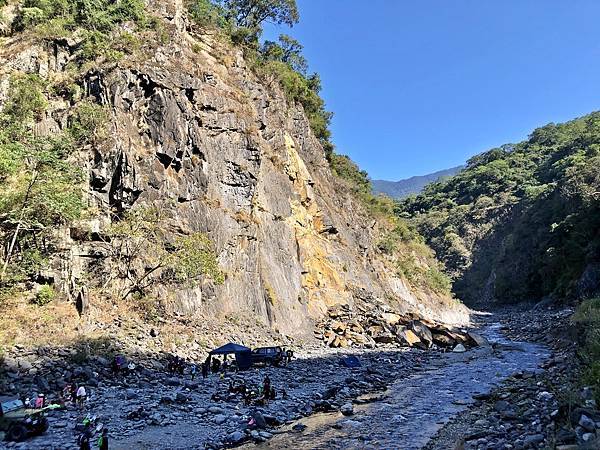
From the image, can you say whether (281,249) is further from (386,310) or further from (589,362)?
(589,362)

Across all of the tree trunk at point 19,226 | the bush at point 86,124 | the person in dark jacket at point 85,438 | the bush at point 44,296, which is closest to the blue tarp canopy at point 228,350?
the bush at point 44,296

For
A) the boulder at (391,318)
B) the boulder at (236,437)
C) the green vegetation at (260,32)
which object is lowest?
the boulder at (236,437)

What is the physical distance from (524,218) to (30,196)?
99736mm

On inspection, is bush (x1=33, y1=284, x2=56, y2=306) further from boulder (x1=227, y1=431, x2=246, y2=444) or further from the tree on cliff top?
the tree on cliff top

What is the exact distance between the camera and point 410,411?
62.4ft

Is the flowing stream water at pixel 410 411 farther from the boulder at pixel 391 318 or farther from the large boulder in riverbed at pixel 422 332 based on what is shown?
the boulder at pixel 391 318

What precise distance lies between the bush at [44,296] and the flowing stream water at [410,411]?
14961mm

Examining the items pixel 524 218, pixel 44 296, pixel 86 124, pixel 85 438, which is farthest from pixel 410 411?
pixel 524 218

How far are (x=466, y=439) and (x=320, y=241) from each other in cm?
3501

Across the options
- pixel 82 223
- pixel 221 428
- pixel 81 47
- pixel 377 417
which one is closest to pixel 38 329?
pixel 82 223

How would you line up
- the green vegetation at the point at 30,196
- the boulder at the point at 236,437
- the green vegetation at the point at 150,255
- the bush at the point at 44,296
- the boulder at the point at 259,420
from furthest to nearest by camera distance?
the green vegetation at the point at 150,255, the bush at the point at 44,296, the green vegetation at the point at 30,196, the boulder at the point at 259,420, the boulder at the point at 236,437

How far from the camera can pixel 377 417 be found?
17984 millimetres

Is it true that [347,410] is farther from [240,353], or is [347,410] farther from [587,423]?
[587,423]

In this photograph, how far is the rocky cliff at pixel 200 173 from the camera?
28.5 metres
